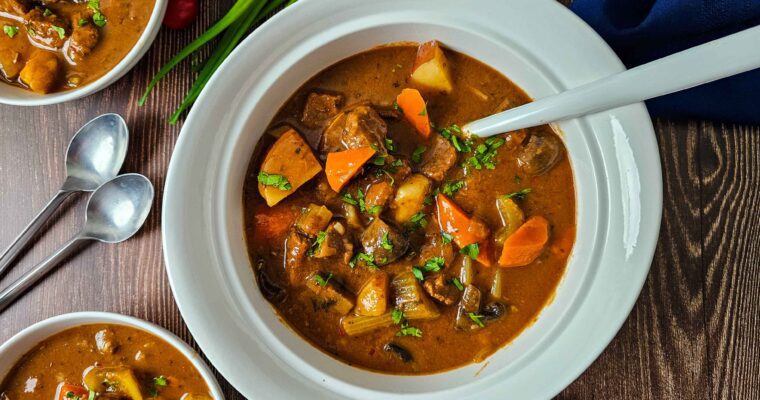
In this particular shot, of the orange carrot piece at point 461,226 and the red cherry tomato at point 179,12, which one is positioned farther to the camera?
the red cherry tomato at point 179,12

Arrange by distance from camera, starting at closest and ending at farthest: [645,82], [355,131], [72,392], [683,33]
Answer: [645,82] → [355,131] → [683,33] → [72,392]

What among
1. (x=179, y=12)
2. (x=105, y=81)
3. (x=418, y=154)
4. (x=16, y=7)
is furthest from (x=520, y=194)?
(x=16, y=7)

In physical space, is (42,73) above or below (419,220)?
below

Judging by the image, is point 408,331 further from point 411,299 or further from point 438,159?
point 438,159

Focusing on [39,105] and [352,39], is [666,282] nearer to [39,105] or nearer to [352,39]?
[352,39]

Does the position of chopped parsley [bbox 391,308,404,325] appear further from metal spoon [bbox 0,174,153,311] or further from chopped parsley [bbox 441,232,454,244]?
metal spoon [bbox 0,174,153,311]

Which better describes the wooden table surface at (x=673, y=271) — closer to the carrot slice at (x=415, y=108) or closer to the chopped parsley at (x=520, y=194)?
the chopped parsley at (x=520, y=194)

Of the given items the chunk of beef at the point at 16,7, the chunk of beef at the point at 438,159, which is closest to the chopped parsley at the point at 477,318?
the chunk of beef at the point at 438,159
